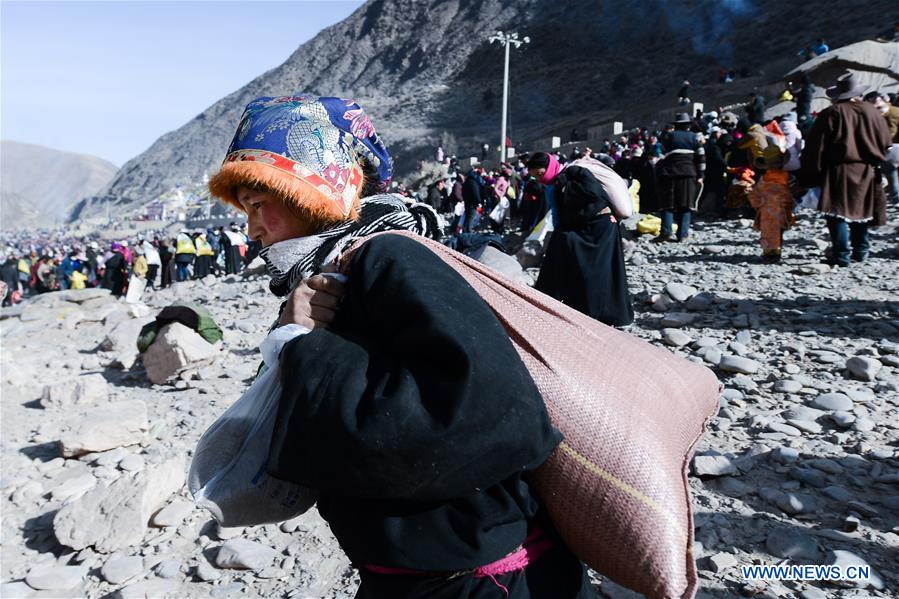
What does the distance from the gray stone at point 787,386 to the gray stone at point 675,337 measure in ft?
3.32

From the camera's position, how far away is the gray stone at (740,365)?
14.0 feet

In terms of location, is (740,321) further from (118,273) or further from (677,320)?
(118,273)

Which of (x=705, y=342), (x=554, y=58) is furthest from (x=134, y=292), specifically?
(x=554, y=58)

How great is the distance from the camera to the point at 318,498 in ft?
3.67

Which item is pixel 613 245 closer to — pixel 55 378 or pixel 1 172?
pixel 55 378

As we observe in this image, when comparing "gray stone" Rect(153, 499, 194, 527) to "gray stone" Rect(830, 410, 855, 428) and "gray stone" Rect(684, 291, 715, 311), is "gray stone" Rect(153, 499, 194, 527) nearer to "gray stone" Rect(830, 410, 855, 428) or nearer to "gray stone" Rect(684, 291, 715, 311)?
"gray stone" Rect(830, 410, 855, 428)

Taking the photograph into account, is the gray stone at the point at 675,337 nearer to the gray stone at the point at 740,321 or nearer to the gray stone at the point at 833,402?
the gray stone at the point at 740,321

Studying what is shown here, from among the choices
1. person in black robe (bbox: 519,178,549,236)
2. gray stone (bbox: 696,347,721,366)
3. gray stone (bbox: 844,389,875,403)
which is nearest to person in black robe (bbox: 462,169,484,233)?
person in black robe (bbox: 519,178,549,236)

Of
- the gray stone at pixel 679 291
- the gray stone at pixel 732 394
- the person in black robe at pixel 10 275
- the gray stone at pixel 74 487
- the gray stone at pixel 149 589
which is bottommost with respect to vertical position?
the person in black robe at pixel 10 275

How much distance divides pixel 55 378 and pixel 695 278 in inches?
275

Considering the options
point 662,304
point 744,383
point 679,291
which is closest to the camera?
point 744,383

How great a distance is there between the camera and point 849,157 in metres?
5.80

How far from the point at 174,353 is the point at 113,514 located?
2.68 metres

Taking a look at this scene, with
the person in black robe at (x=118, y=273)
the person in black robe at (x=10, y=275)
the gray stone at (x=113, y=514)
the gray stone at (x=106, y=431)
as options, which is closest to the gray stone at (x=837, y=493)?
the gray stone at (x=113, y=514)
